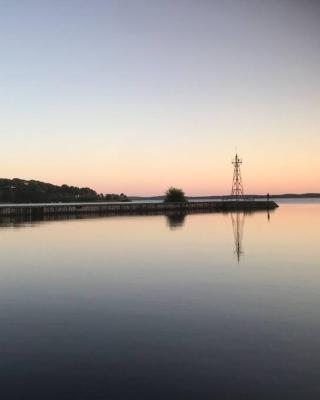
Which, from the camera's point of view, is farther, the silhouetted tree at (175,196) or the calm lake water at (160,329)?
the silhouetted tree at (175,196)

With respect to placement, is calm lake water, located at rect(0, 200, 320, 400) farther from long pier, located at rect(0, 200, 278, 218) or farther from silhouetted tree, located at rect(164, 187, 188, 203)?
silhouetted tree, located at rect(164, 187, 188, 203)

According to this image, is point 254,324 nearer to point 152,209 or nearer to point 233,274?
point 233,274

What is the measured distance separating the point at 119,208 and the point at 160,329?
88872 mm

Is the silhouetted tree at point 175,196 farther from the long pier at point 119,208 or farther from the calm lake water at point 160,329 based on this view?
the calm lake water at point 160,329

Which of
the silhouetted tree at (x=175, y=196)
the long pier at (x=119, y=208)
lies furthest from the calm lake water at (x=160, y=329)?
the silhouetted tree at (x=175, y=196)

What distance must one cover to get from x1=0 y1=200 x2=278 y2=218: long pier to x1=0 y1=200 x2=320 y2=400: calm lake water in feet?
209

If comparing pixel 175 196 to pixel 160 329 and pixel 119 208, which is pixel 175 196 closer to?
pixel 119 208

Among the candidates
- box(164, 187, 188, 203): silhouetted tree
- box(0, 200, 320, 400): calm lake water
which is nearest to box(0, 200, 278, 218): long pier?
box(164, 187, 188, 203): silhouetted tree

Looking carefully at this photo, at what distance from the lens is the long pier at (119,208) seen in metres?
88.8

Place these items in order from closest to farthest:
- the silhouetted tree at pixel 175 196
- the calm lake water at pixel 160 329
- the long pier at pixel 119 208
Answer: the calm lake water at pixel 160 329, the long pier at pixel 119 208, the silhouetted tree at pixel 175 196

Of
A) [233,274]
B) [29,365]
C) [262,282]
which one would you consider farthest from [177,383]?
[233,274]

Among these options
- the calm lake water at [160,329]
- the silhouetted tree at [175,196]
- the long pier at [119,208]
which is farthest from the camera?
the silhouetted tree at [175,196]

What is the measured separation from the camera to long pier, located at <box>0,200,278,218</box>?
88812 millimetres

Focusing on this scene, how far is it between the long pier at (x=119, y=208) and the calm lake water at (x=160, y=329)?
63.8 m
